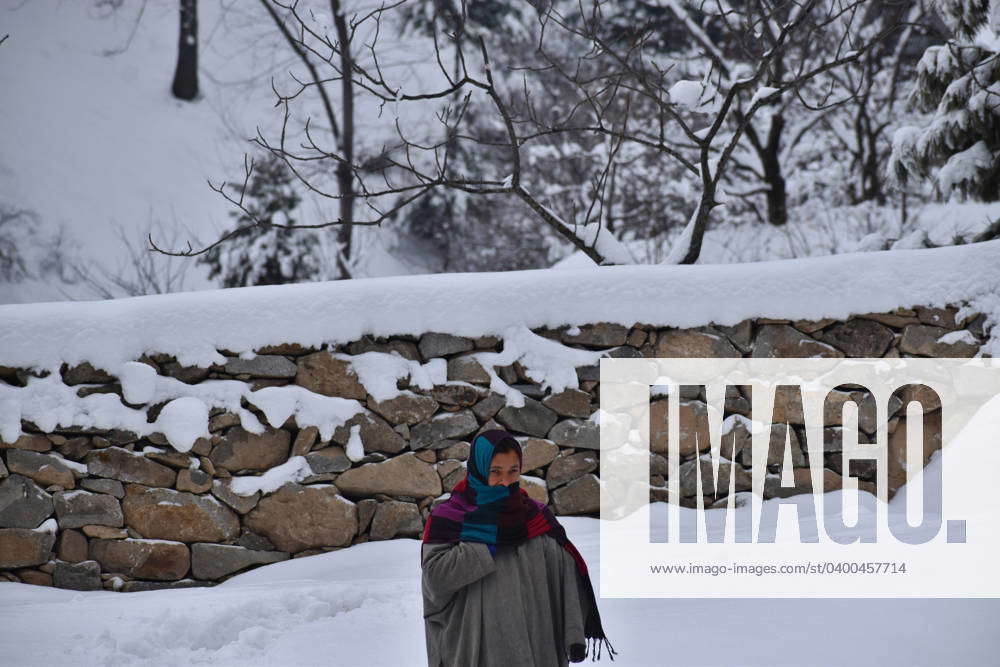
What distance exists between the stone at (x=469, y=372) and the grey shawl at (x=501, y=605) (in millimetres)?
2095

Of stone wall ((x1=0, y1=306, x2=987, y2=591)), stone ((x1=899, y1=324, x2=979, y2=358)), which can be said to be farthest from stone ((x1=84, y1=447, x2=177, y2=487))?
stone ((x1=899, y1=324, x2=979, y2=358))

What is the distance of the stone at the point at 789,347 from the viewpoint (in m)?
4.23

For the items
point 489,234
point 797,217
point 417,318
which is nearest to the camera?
point 417,318

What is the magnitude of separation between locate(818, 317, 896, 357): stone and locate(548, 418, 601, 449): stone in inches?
52.4

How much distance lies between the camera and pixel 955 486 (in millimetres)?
4102

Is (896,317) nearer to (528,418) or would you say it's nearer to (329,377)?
(528,418)

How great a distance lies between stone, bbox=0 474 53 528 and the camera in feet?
13.4

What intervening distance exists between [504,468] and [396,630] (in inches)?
58.4

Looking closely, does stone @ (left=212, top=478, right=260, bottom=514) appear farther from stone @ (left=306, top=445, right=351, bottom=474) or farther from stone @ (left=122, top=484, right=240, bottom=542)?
stone @ (left=306, top=445, right=351, bottom=474)

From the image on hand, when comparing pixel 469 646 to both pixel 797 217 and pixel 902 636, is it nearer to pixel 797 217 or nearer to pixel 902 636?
pixel 902 636

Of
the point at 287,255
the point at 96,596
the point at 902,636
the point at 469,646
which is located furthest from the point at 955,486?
the point at 287,255

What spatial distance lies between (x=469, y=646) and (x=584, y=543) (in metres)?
2.02

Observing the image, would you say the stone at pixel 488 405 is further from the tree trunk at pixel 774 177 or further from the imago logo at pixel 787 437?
the tree trunk at pixel 774 177

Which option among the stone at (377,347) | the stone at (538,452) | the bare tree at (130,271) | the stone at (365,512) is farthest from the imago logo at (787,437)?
the bare tree at (130,271)
